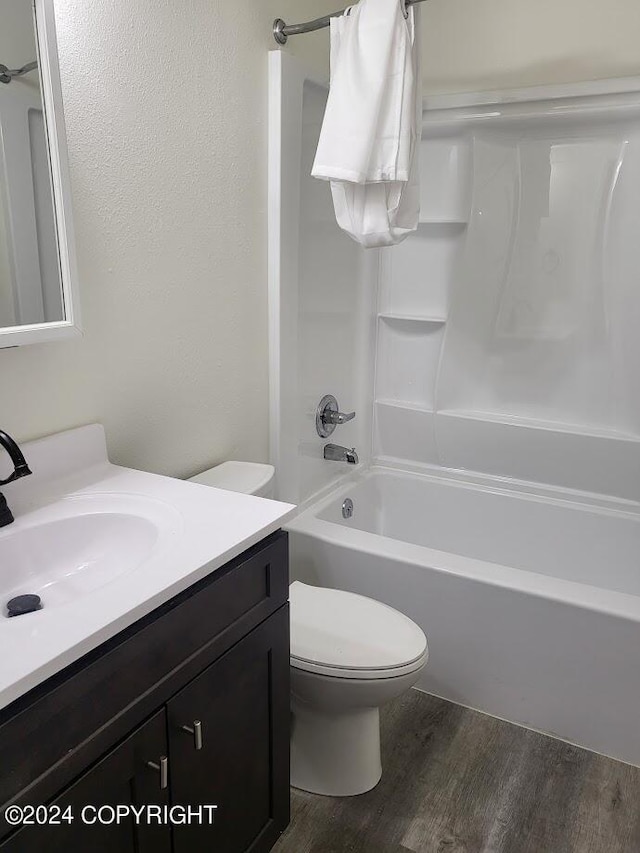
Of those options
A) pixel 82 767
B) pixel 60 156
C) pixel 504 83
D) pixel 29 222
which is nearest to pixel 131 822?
pixel 82 767

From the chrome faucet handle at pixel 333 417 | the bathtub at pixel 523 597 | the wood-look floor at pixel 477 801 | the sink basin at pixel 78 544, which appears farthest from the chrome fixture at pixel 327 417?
the sink basin at pixel 78 544

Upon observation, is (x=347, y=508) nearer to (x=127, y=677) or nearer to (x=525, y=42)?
(x=127, y=677)

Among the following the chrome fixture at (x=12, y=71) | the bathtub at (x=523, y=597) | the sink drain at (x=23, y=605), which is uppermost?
the chrome fixture at (x=12, y=71)

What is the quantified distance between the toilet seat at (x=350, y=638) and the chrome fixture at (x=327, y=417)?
30.0 inches

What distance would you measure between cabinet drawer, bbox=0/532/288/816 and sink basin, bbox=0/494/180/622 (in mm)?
158

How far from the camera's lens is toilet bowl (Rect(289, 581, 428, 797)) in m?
1.57

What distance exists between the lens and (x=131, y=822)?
1.04 metres

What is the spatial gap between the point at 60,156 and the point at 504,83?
169 cm

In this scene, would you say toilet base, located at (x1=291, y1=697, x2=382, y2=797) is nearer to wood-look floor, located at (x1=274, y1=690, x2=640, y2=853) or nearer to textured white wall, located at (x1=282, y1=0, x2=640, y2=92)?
wood-look floor, located at (x1=274, y1=690, x2=640, y2=853)

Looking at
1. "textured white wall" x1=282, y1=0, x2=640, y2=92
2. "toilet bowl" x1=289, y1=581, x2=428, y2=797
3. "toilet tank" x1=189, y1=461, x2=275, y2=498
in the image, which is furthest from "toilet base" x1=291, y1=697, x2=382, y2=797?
"textured white wall" x1=282, y1=0, x2=640, y2=92

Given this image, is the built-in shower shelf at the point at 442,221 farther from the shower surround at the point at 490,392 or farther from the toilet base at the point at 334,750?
the toilet base at the point at 334,750

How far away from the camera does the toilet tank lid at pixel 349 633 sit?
158 centimetres

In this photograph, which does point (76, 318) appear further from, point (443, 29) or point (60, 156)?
point (443, 29)

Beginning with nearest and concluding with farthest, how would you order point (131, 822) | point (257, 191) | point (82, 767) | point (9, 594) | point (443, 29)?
point (82, 767)
point (131, 822)
point (9, 594)
point (257, 191)
point (443, 29)
